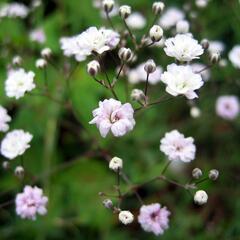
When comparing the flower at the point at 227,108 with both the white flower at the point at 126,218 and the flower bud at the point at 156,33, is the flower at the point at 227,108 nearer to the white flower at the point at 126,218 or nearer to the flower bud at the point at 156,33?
the flower bud at the point at 156,33

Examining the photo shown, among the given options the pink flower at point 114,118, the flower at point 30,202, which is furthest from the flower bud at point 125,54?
the flower at point 30,202

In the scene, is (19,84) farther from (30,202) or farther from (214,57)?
(214,57)

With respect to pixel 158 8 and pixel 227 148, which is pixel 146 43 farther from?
pixel 227 148

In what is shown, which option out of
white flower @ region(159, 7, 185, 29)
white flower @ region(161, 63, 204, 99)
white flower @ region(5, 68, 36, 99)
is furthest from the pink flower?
white flower @ region(159, 7, 185, 29)

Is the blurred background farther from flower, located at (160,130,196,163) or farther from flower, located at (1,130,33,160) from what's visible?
flower, located at (160,130,196,163)

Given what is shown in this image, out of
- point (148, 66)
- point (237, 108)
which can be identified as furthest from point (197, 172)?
point (237, 108)

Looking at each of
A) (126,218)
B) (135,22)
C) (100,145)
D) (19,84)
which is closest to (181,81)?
(126,218)
